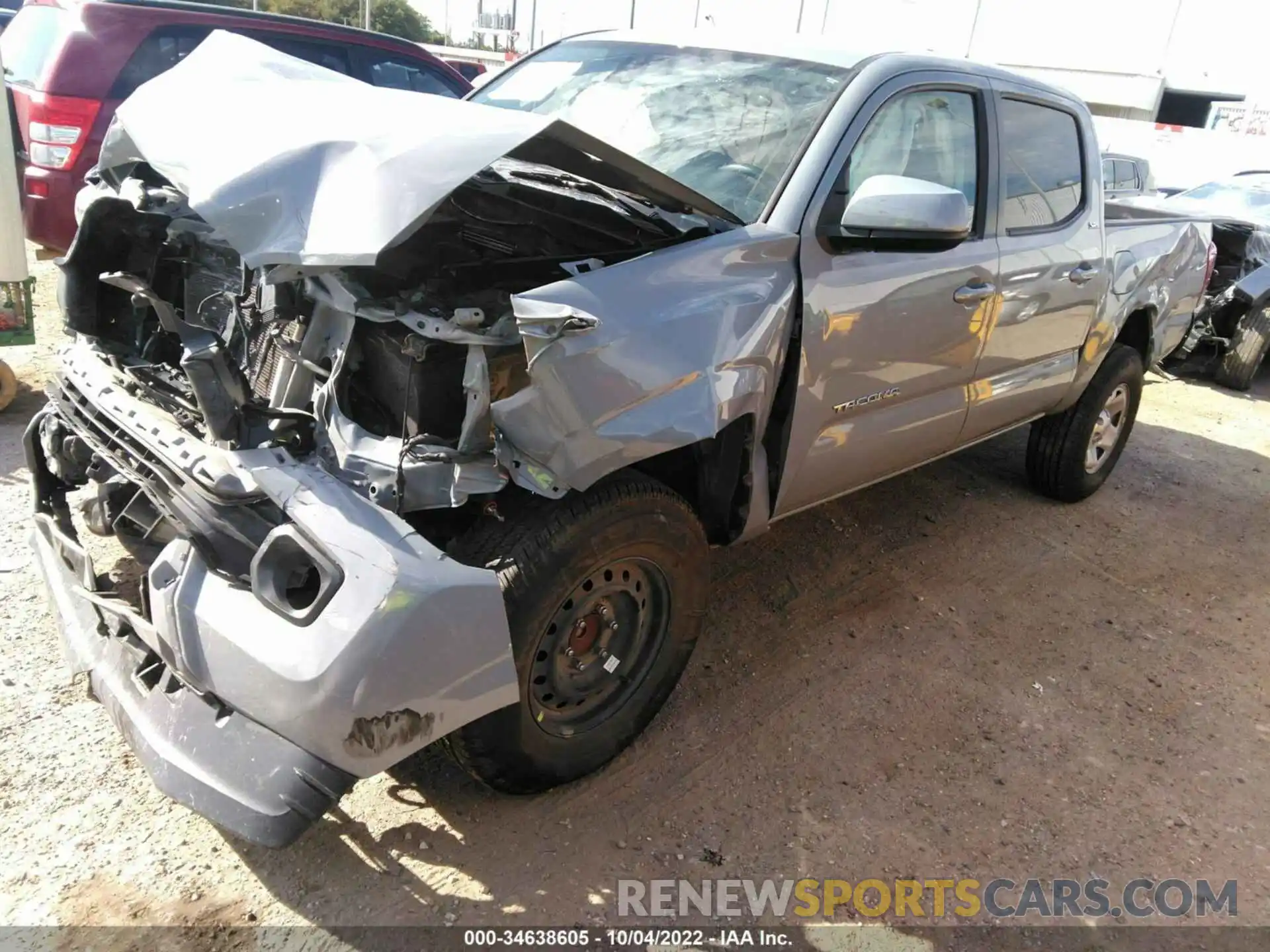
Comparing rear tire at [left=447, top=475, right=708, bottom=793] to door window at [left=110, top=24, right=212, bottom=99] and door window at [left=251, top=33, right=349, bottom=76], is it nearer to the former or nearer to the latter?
door window at [left=110, top=24, right=212, bottom=99]

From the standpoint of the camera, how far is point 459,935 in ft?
7.14

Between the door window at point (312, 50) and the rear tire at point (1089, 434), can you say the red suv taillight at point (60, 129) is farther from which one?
the rear tire at point (1089, 434)

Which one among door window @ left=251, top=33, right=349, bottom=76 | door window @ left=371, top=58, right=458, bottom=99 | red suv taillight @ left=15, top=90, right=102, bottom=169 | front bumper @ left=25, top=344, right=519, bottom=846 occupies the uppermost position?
door window @ left=251, top=33, right=349, bottom=76

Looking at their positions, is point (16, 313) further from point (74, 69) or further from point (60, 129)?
point (74, 69)

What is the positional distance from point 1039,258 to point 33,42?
6368 mm

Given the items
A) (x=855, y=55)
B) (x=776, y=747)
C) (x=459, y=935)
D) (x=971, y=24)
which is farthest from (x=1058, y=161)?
(x=971, y=24)

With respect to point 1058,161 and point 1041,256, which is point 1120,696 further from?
point 1058,161

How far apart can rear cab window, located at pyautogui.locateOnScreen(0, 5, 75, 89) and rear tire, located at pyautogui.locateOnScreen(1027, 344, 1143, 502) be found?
626 cm

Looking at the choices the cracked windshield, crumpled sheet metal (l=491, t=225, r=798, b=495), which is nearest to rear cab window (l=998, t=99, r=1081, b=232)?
the cracked windshield

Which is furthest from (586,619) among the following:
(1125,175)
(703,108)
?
(1125,175)

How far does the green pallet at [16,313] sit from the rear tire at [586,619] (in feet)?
12.4

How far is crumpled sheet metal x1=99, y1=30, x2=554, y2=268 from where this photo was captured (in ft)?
6.55

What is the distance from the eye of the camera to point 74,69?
224 inches

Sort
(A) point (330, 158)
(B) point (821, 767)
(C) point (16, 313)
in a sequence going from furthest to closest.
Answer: (C) point (16, 313) → (B) point (821, 767) → (A) point (330, 158)
